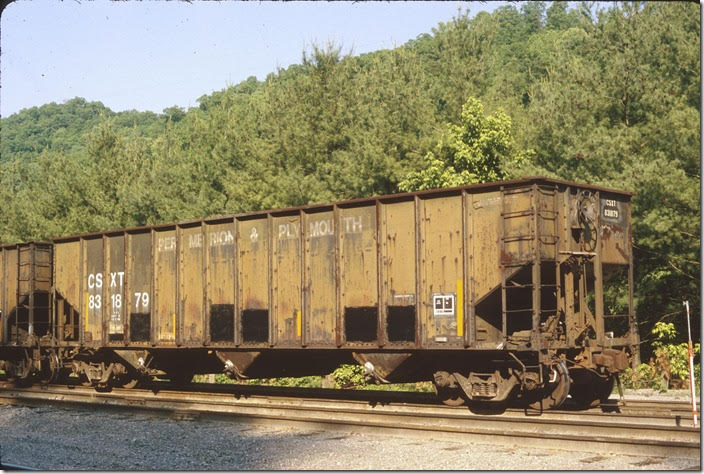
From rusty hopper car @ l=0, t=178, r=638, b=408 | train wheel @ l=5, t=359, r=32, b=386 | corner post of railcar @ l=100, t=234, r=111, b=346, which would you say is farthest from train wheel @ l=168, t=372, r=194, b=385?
train wheel @ l=5, t=359, r=32, b=386

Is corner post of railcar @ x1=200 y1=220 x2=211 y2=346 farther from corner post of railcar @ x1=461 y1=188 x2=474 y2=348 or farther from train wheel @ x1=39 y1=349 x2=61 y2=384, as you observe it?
corner post of railcar @ x1=461 y1=188 x2=474 y2=348

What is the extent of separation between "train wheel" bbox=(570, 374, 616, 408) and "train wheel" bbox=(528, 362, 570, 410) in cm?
126

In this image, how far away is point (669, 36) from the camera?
20.8 m

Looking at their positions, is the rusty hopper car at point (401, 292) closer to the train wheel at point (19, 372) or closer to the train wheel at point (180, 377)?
the train wheel at point (180, 377)

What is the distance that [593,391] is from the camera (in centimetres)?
1485

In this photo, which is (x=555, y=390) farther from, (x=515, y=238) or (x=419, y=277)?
(x=419, y=277)

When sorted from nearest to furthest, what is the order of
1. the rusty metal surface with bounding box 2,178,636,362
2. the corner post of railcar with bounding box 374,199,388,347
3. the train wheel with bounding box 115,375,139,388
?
the rusty metal surface with bounding box 2,178,636,362 → the corner post of railcar with bounding box 374,199,388,347 → the train wheel with bounding box 115,375,139,388

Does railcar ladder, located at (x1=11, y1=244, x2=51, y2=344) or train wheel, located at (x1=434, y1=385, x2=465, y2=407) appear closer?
train wheel, located at (x1=434, y1=385, x2=465, y2=407)

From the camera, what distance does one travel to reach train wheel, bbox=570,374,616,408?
14.7 m

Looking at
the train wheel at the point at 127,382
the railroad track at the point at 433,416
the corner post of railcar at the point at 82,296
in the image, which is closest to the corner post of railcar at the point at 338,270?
the railroad track at the point at 433,416

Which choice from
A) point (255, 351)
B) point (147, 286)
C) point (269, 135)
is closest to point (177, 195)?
point (269, 135)

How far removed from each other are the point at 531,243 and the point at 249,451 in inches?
210

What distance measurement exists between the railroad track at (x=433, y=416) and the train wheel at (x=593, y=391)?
0.87 ft

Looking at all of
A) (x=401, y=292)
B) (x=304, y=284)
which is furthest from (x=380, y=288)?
(x=304, y=284)
